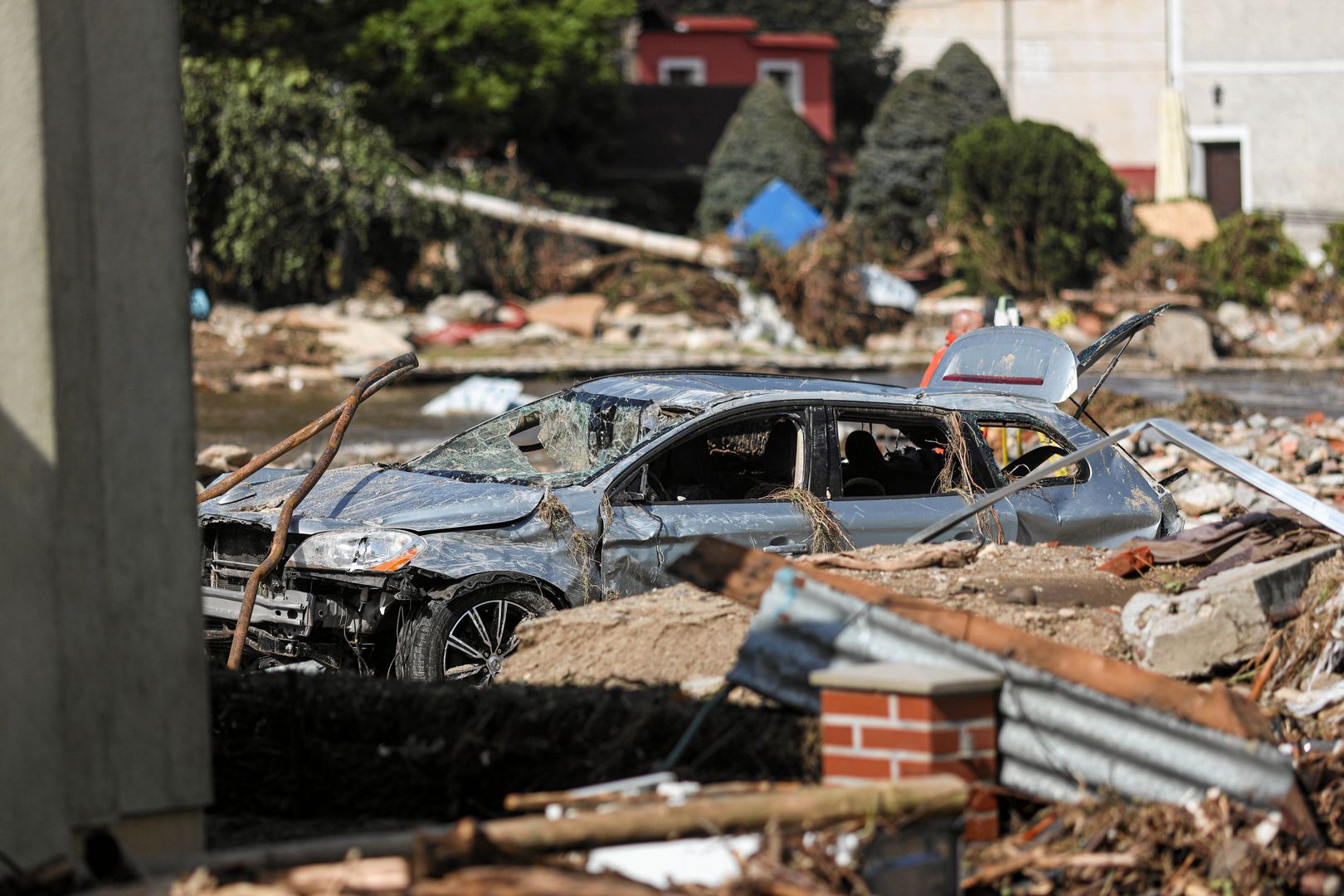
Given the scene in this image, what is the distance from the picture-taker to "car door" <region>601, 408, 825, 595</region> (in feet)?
24.0

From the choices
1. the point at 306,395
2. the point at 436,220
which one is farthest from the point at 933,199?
the point at 306,395

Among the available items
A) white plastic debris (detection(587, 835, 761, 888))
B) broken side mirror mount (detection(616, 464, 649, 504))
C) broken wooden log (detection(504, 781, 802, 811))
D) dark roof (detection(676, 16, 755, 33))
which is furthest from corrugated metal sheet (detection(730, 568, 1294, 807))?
dark roof (detection(676, 16, 755, 33))

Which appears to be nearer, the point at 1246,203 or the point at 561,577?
the point at 561,577

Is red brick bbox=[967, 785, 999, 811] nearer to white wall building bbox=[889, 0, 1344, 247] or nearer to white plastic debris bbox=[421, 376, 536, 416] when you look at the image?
white plastic debris bbox=[421, 376, 536, 416]

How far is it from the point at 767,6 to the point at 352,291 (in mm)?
26168

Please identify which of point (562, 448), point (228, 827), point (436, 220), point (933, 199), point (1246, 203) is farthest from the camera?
point (1246, 203)

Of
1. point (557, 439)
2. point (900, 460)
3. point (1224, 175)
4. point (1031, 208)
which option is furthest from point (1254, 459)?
point (1224, 175)

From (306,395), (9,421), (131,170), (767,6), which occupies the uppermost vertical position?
(767,6)

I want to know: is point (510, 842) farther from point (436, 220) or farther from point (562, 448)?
point (436, 220)

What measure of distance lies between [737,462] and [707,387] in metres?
0.42

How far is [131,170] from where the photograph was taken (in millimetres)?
4406

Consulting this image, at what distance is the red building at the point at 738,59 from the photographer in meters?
45.1

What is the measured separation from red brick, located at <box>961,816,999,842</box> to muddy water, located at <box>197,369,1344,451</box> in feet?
39.9

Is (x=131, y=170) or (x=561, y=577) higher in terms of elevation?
(x=131, y=170)
